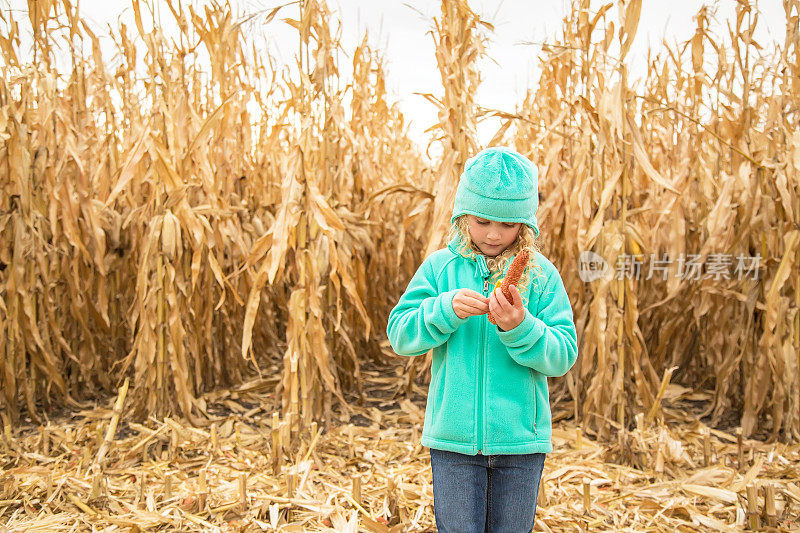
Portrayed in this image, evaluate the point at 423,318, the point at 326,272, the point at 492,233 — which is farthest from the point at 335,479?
the point at 492,233

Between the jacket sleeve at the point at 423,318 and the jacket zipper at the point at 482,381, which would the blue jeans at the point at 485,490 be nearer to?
the jacket zipper at the point at 482,381

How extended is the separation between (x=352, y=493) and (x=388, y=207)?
6.29 feet

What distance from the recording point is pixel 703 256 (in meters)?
2.72

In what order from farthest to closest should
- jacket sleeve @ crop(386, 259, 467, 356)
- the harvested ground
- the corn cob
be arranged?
the harvested ground → jacket sleeve @ crop(386, 259, 467, 356) → the corn cob

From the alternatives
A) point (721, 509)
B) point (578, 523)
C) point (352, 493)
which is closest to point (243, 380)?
point (352, 493)

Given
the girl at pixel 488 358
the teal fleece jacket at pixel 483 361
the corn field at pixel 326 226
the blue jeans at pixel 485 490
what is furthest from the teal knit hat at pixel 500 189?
the corn field at pixel 326 226

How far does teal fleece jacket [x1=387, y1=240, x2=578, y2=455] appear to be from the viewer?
1.18 m

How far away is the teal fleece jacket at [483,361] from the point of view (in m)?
1.18

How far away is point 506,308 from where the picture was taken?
1075 mm

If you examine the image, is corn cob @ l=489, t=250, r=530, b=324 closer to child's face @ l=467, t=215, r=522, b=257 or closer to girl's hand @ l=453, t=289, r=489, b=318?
girl's hand @ l=453, t=289, r=489, b=318

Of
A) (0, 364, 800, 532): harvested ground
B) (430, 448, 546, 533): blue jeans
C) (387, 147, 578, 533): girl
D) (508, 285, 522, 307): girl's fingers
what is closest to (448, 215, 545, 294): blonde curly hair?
(387, 147, 578, 533): girl

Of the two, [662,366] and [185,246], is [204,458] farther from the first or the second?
[662,366]

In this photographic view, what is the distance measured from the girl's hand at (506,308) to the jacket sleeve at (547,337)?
3 cm

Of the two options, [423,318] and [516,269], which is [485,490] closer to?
[423,318]
